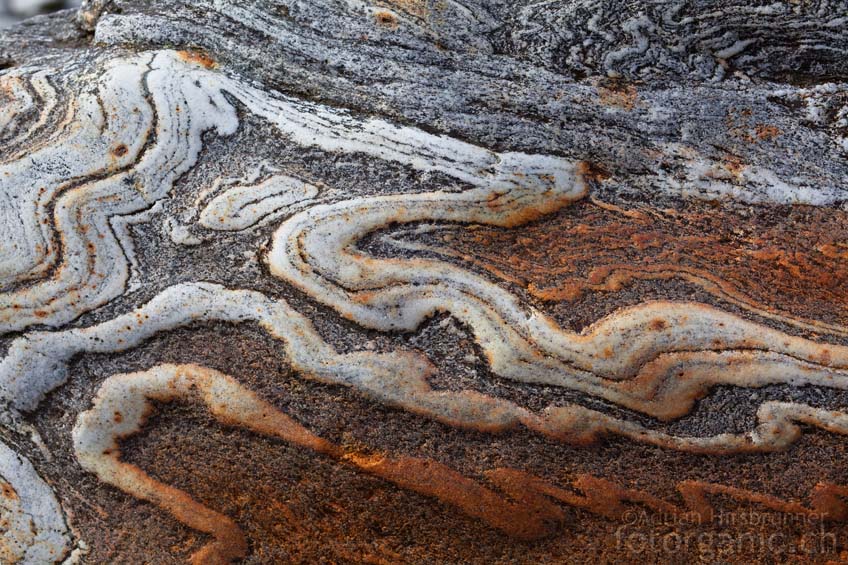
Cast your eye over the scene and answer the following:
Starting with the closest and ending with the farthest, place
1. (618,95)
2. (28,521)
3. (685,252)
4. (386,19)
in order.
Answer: (28,521), (685,252), (618,95), (386,19)

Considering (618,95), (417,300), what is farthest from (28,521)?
(618,95)

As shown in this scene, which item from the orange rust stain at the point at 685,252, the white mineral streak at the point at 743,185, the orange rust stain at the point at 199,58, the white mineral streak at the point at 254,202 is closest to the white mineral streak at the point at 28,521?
the white mineral streak at the point at 254,202

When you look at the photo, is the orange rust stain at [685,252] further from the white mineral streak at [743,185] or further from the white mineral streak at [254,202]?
the white mineral streak at [254,202]

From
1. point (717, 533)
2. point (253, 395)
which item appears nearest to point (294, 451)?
point (253, 395)

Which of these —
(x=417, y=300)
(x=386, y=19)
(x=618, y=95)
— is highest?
(x=386, y=19)

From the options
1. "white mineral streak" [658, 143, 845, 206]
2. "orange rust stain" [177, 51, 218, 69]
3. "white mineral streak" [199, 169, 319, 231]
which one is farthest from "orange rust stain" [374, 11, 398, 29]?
"white mineral streak" [658, 143, 845, 206]

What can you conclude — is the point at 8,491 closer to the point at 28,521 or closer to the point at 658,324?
the point at 28,521

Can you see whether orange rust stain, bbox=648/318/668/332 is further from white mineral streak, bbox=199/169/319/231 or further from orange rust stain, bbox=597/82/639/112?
white mineral streak, bbox=199/169/319/231

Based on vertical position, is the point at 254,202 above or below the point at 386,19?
below
